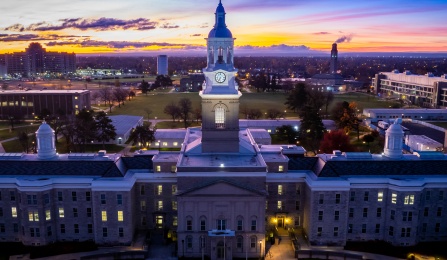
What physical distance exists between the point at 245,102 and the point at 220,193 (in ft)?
367

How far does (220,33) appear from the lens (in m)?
47.8

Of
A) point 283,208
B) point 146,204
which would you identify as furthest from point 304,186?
point 146,204

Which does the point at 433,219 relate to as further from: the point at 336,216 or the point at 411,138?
the point at 411,138

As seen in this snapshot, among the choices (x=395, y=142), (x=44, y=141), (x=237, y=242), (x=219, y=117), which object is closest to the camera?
(x=237, y=242)

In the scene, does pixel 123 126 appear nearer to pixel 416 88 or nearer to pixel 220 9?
pixel 220 9

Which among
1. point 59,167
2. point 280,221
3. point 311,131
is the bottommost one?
point 280,221

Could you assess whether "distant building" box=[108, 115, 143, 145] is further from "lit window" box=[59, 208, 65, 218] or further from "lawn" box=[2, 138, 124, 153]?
"lit window" box=[59, 208, 65, 218]

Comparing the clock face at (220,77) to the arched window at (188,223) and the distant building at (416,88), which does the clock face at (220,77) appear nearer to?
the arched window at (188,223)

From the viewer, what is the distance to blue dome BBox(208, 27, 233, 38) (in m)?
47.8

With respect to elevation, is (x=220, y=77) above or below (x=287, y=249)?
above

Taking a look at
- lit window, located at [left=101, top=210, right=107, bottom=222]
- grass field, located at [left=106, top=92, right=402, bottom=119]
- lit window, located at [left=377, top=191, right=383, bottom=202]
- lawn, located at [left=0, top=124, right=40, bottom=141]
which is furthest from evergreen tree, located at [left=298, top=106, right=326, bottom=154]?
lawn, located at [left=0, top=124, right=40, bottom=141]

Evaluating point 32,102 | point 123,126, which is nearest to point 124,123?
point 123,126

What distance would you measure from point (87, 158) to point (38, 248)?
37.4 feet

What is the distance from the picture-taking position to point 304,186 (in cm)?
4894
